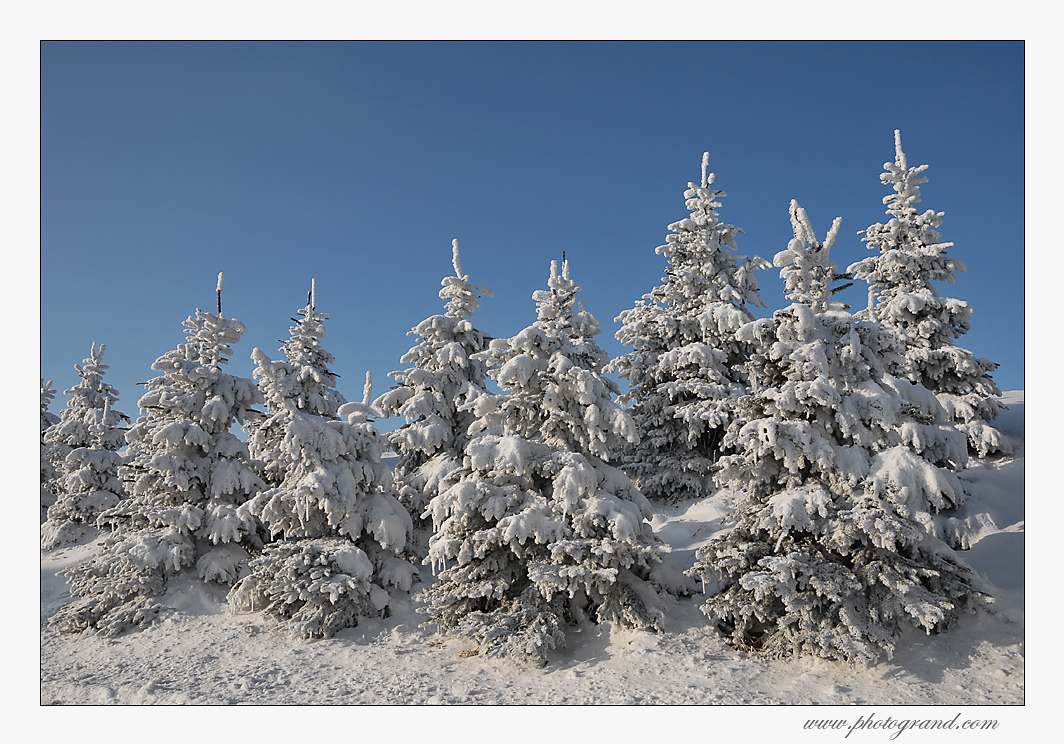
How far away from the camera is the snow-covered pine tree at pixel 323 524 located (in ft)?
42.7

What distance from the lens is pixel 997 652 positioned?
9.80 meters

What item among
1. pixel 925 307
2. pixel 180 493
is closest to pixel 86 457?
pixel 180 493

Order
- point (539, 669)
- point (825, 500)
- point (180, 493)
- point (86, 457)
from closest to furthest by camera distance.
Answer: point (825, 500), point (539, 669), point (180, 493), point (86, 457)

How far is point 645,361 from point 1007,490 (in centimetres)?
1123

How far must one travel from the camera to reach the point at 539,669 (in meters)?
10.8

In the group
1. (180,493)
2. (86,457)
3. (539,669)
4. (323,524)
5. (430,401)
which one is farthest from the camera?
(86,457)

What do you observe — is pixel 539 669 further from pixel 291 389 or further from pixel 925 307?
pixel 925 307

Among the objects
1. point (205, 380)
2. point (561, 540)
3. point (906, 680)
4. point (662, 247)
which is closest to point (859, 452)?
point (906, 680)

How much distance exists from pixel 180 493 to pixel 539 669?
1148 centimetres

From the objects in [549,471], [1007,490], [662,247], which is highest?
[662,247]

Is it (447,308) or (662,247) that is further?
(662,247)

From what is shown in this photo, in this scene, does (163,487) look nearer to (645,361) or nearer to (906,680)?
(645,361)

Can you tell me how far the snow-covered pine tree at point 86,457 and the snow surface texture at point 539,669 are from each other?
39.2 feet

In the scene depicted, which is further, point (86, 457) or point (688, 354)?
point (86, 457)
